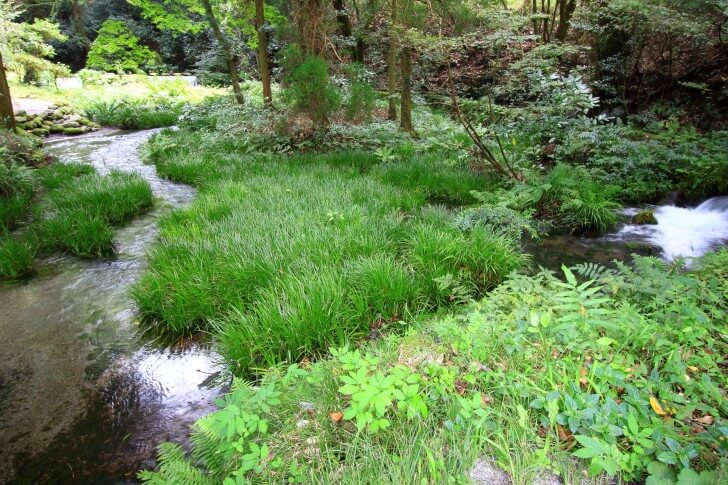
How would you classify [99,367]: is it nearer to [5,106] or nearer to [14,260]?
[14,260]

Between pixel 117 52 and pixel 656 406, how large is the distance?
2879 cm

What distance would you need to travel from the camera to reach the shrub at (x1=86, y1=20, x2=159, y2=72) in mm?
21234

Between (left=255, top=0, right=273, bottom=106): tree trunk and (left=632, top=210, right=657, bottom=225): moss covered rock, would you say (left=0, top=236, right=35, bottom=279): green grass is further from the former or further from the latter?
→ (left=632, top=210, right=657, bottom=225): moss covered rock

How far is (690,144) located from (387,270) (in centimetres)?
676

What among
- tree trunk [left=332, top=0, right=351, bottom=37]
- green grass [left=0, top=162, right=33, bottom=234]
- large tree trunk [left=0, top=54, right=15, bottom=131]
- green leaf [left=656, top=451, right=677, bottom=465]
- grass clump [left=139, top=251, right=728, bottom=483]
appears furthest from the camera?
tree trunk [left=332, top=0, right=351, bottom=37]

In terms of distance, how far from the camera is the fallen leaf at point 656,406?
1.68m

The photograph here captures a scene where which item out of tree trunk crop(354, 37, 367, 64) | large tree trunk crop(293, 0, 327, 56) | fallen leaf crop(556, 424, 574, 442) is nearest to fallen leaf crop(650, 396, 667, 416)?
fallen leaf crop(556, 424, 574, 442)

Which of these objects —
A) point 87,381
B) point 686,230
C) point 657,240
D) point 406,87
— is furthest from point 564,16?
point 87,381

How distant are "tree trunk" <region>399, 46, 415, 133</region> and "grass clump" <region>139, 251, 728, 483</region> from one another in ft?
25.2

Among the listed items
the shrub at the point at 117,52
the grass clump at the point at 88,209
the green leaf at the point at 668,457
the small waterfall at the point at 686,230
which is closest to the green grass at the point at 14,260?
the grass clump at the point at 88,209

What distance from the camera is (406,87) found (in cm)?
933

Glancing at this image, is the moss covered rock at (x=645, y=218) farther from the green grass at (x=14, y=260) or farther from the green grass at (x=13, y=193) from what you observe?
the green grass at (x=13, y=193)

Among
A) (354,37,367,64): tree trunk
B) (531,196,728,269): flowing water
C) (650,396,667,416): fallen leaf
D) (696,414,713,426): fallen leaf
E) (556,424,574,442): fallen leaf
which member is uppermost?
(354,37,367,64): tree trunk

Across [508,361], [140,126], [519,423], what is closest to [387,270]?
[508,361]
